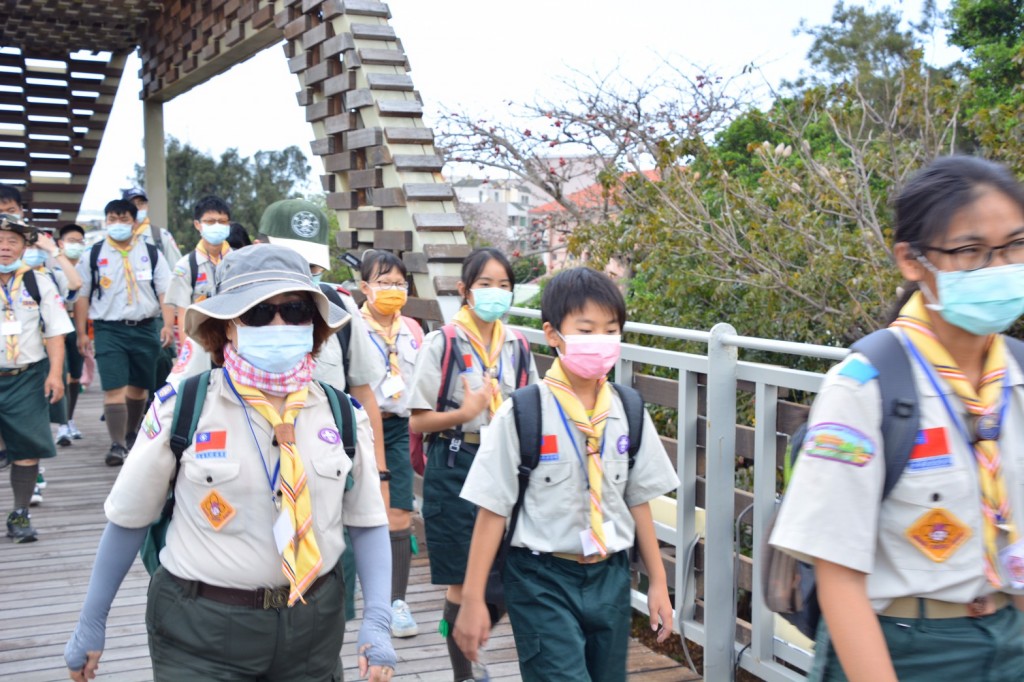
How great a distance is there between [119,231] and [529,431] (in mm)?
6405

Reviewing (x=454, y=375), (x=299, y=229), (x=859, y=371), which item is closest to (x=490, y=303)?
(x=454, y=375)

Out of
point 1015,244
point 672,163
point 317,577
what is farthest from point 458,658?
point 672,163

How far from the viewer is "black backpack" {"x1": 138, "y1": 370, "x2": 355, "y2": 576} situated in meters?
2.69

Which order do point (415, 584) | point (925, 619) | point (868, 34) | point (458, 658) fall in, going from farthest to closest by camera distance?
point (868, 34) → point (415, 584) → point (458, 658) → point (925, 619)

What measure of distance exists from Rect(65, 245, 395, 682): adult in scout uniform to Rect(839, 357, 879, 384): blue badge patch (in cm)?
132

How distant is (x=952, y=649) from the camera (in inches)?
78.3

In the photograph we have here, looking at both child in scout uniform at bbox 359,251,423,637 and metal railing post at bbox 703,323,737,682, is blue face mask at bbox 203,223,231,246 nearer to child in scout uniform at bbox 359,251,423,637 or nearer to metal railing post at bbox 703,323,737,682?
child in scout uniform at bbox 359,251,423,637

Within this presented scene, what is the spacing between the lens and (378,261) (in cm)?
544

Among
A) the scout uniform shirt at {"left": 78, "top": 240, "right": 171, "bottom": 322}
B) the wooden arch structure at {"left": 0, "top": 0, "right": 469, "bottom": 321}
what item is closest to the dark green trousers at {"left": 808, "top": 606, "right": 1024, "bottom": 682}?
the wooden arch structure at {"left": 0, "top": 0, "right": 469, "bottom": 321}

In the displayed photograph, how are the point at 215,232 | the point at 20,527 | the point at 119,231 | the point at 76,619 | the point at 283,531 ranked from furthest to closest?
the point at 119,231
the point at 215,232
the point at 20,527
the point at 76,619
the point at 283,531

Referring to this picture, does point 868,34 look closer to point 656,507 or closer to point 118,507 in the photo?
point 656,507

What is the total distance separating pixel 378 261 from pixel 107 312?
4221mm

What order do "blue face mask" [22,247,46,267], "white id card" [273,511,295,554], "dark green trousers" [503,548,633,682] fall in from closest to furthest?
1. "white id card" [273,511,295,554]
2. "dark green trousers" [503,548,633,682]
3. "blue face mask" [22,247,46,267]

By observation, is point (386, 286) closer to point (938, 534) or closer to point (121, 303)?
point (938, 534)
